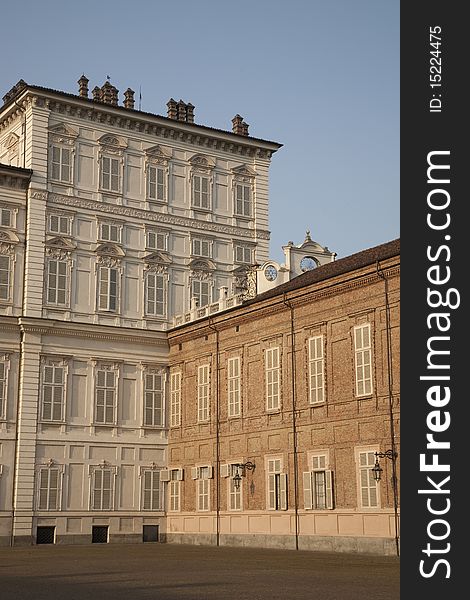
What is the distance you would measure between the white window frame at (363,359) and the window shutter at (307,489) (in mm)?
3642

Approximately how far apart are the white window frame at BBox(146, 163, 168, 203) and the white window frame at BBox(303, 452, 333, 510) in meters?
16.1

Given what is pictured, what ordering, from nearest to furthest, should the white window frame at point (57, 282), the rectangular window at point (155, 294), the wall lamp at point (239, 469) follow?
the wall lamp at point (239, 469)
the white window frame at point (57, 282)
the rectangular window at point (155, 294)

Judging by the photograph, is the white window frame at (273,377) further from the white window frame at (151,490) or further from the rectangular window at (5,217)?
the rectangular window at (5,217)

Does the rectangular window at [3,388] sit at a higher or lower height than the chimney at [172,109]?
lower

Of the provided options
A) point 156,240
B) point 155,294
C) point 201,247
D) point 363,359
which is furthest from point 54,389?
point 363,359

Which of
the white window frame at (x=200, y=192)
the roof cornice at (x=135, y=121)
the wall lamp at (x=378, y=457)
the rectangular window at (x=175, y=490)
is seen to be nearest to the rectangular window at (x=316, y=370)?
the wall lamp at (x=378, y=457)

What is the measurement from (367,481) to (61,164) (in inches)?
788

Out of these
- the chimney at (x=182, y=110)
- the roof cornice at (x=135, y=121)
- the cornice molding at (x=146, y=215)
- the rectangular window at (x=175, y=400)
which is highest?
the chimney at (x=182, y=110)

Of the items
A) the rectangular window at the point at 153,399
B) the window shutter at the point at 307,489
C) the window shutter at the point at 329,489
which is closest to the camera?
the window shutter at the point at 329,489

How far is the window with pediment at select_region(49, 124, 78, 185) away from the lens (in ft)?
130

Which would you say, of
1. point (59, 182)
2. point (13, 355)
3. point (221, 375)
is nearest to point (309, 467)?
point (221, 375)

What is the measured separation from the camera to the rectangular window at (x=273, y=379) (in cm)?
3322

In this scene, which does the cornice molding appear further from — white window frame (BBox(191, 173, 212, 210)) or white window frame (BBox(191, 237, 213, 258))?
white window frame (BBox(191, 173, 212, 210))

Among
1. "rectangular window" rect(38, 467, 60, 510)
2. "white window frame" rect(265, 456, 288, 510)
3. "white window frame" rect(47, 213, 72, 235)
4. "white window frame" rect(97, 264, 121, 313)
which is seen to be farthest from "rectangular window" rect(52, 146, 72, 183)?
"white window frame" rect(265, 456, 288, 510)
